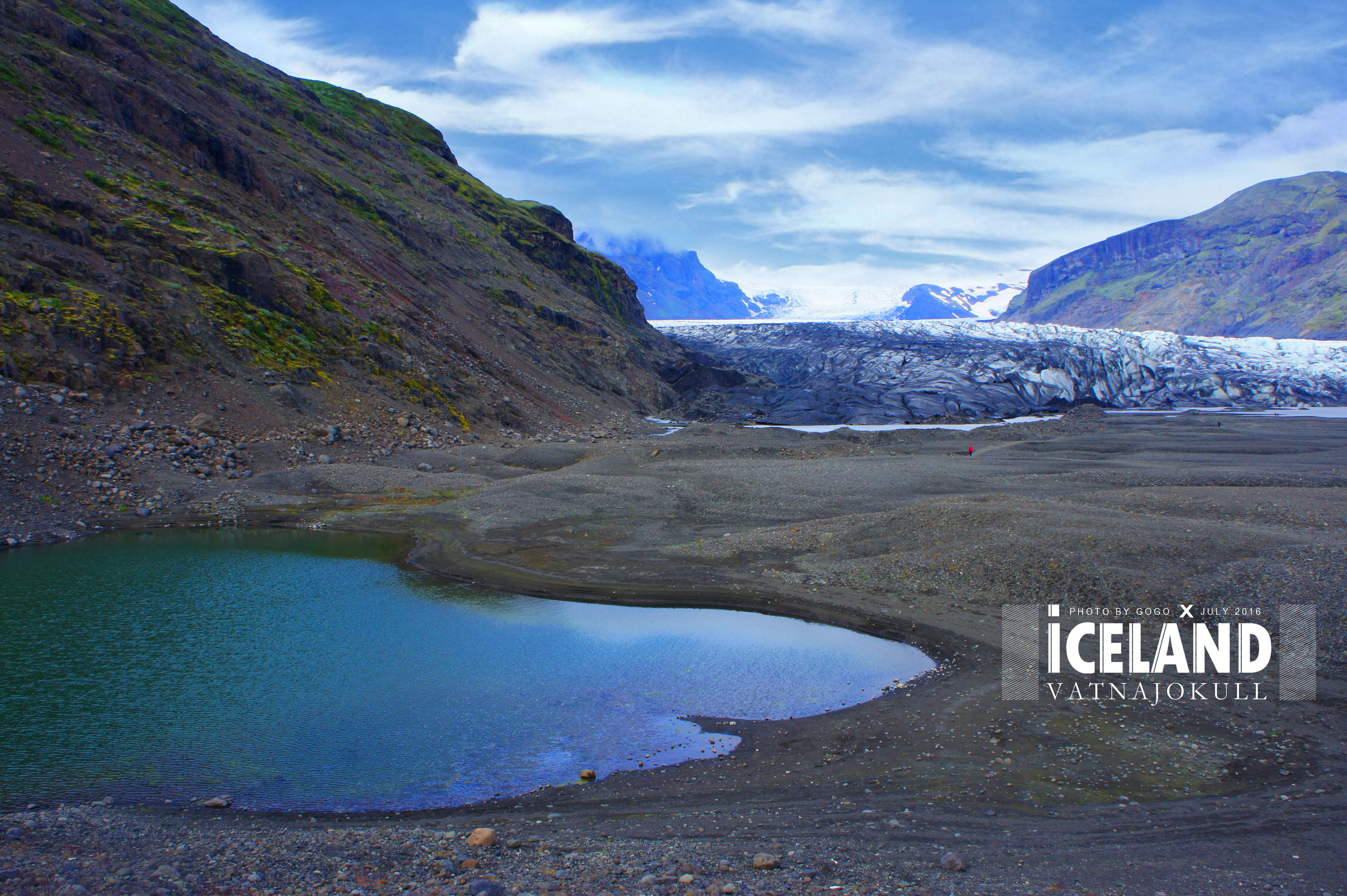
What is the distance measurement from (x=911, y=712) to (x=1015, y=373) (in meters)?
76.5

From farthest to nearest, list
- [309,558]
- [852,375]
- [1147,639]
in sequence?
[852,375]
[309,558]
[1147,639]

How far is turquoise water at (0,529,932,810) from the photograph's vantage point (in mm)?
8680

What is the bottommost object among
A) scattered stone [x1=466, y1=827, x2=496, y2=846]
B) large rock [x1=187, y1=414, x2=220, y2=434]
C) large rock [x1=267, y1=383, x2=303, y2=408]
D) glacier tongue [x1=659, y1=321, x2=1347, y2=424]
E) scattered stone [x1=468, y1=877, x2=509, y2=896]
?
scattered stone [x1=466, y1=827, x2=496, y2=846]

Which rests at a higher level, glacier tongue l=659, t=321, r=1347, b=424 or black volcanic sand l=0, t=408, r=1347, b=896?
glacier tongue l=659, t=321, r=1347, b=424

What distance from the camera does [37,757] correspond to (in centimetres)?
874

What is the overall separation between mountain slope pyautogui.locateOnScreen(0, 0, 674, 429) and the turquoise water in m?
15.5

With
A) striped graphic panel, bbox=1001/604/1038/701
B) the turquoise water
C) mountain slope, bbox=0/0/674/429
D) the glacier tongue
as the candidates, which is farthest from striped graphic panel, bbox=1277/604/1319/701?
the glacier tongue

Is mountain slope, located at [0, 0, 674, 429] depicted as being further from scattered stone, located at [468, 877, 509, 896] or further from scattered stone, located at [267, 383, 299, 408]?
scattered stone, located at [468, 877, 509, 896]

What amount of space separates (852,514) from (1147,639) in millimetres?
9157

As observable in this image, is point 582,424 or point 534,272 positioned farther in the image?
point 534,272

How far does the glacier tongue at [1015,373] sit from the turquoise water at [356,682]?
53.0m

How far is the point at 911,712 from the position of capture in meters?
10.3

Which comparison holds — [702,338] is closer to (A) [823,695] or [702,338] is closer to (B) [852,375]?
(B) [852,375]

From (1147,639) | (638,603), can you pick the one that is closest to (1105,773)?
(1147,639)
